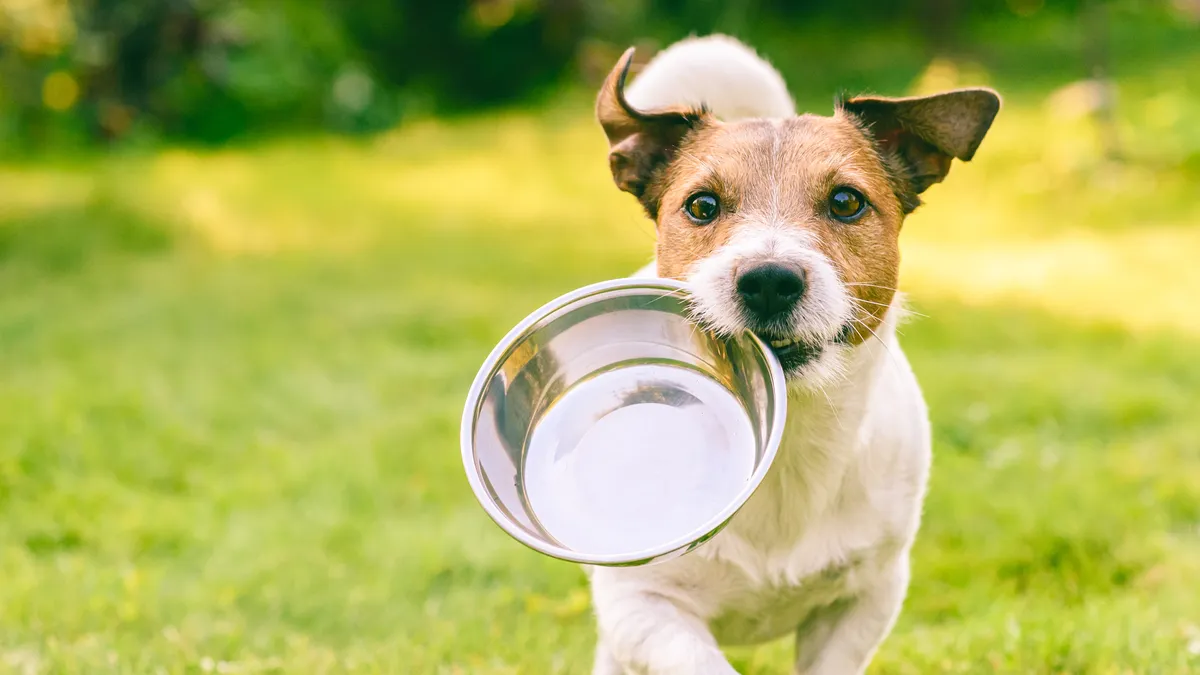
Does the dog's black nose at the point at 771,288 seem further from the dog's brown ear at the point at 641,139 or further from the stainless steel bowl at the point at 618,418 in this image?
the dog's brown ear at the point at 641,139

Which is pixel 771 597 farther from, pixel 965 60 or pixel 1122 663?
pixel 965 60

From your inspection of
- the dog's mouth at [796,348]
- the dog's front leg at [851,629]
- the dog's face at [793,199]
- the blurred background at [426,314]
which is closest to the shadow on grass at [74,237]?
the blurred background at [426,314]

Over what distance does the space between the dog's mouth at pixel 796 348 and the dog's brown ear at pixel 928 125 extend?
664 mm

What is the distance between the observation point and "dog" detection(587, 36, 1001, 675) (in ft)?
9.38

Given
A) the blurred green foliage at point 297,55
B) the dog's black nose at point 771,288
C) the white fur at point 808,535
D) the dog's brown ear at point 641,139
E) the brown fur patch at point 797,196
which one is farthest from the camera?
the blurred green foliage at point 297,55

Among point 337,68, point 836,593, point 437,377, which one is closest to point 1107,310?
point 437,377

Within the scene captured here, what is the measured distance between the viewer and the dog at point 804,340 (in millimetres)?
2859

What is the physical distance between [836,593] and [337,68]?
1284 centimetres

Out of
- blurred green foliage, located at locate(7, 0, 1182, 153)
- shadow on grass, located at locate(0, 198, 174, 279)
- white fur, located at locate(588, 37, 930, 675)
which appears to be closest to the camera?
white fur, located at locate(588, 37, 930, 675)

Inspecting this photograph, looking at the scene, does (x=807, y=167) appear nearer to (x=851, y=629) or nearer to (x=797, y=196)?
(x=797, y=196)

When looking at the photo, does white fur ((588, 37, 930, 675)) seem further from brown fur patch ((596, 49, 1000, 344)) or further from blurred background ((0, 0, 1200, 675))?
blurred background ((0, 0, 1200, 675))

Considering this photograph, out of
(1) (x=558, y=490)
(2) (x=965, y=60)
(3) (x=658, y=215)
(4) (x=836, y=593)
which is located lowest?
(2) (x=965, y=60)

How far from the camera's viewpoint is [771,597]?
3.12 m

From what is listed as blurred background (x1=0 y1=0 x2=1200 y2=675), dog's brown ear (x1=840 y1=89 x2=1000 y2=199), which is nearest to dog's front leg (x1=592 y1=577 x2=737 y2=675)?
blurred background (x1=0 y1=0 x2=1200 y2=675)
